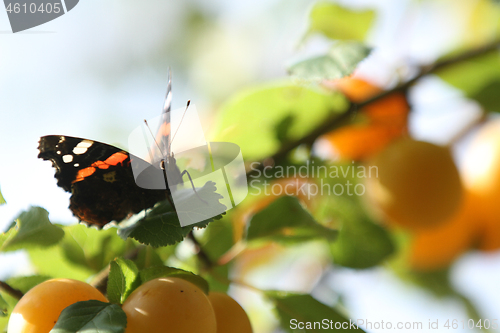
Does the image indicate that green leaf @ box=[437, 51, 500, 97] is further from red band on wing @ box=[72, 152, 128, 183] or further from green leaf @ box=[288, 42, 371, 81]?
red band on wing @ box=[72, 152, 128, 183]

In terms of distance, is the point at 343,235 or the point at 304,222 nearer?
the point at 304,222

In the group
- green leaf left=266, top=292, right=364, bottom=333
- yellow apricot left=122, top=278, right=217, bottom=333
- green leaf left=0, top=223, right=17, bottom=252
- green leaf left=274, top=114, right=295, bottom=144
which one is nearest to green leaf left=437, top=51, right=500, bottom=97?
green leaf left=274, top=114, right=295, bottom=144

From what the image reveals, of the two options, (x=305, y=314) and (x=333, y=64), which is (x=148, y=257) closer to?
(x=305, y=314)

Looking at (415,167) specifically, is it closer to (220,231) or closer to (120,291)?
(220,231)

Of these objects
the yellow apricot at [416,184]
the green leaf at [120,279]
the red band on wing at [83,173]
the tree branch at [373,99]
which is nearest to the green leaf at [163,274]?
the green leaf at [120,279]

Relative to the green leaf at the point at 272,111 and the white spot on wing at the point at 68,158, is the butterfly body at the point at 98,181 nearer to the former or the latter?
the white spot on wing at the point at 68,158

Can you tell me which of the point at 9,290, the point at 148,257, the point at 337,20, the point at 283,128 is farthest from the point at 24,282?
the point at 337,20

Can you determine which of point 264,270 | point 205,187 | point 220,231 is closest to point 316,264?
point 264,270
